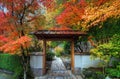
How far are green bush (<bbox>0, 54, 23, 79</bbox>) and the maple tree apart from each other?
784 mm

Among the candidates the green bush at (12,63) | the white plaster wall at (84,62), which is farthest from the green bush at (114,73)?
the green bush at (12,63)

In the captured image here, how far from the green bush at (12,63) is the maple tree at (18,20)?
2.57 feet

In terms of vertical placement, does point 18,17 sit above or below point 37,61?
above

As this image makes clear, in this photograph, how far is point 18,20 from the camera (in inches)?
563

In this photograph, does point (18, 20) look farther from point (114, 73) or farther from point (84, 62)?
point (114, 73)

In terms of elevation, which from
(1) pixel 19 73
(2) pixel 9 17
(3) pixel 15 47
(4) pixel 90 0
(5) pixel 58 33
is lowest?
(1) pixel 19 73

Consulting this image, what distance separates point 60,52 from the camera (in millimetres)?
30828

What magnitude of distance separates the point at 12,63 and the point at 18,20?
15.9 feet

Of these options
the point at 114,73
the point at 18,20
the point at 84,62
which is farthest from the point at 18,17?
the point at 114,73

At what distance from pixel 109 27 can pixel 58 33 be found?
3884 millimetres

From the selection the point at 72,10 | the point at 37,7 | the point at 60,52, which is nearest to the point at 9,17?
the point at 37,7

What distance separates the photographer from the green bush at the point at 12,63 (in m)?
15.2

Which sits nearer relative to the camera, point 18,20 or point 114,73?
point 114,73

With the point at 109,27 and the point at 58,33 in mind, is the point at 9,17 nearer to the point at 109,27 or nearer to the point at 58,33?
the point at 58,33
